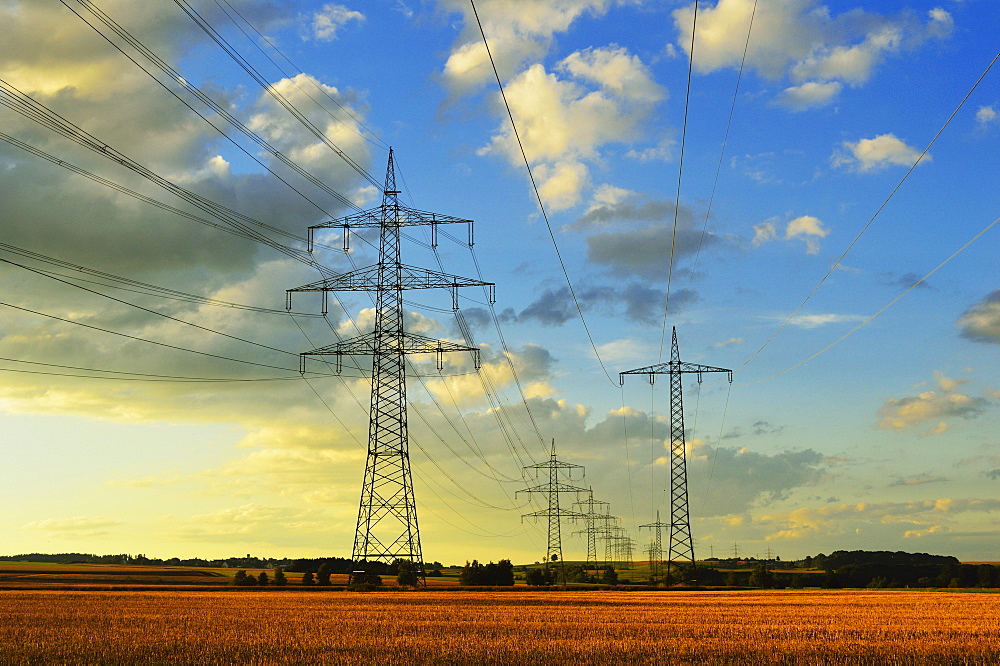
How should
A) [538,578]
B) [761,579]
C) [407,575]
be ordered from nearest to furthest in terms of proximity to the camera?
[407,575] < [538,578] < [761,579]

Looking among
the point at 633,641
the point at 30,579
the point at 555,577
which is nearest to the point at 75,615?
the point at 633,641

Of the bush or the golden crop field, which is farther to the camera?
the bush

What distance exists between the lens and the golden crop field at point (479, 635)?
2805cm

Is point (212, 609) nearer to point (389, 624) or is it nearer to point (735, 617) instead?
point (389, 624)

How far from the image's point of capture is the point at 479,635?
3541 cm

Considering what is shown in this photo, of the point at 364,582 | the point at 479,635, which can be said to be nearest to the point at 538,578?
the point at 364,582

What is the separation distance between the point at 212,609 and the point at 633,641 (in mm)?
31159

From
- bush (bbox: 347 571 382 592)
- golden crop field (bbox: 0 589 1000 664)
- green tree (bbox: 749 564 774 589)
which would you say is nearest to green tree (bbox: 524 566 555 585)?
green tree (bbox: 749 564 774 589)

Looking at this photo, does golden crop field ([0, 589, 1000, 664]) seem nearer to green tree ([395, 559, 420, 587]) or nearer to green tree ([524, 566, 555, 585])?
green tree ([395, 559, 420, 587])

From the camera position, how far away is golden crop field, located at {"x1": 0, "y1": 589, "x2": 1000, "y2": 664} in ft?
92.0

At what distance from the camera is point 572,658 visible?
27.3 m

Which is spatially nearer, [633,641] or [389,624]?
[633,641]

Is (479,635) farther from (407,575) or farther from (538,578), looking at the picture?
(538,578)

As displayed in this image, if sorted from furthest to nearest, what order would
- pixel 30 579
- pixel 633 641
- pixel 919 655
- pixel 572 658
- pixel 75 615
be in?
pixel 30 579 → pixel 75 615 → pixel 633 641 → pixel 919 655 → pixel 572 658
